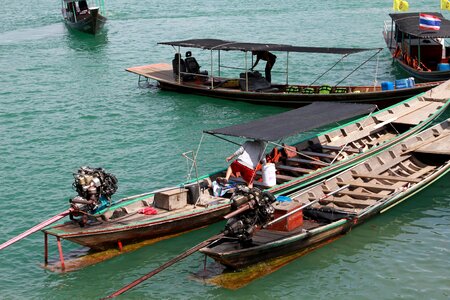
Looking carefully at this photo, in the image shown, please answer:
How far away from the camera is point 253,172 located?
563 inches

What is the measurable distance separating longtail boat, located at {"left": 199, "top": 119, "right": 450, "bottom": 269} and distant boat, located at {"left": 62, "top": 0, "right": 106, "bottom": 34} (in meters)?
28.0

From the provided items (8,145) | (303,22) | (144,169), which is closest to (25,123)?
(8,145)

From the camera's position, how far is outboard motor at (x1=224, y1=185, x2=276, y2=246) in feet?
38.6

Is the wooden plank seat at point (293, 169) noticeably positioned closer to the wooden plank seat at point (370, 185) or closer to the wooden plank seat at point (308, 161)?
the wooden plank seat at point (308, 161)

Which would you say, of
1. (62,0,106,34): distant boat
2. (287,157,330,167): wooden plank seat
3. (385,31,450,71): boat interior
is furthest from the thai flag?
(62,0,106,34): distant boat

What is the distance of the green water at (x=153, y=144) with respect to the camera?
12367mm

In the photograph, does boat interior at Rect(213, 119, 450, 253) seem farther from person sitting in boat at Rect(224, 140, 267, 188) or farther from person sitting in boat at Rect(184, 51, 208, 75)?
person sitting in boat at Rect(184, 51, 208, 75)

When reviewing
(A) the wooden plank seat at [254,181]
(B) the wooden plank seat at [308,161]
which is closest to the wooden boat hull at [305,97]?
(B) the wooden plank seat at [308,161]

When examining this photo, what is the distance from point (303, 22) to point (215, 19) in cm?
594

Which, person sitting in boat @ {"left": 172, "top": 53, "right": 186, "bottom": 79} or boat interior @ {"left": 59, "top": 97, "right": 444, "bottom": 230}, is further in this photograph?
person sitting in boat @ {"left": 172, "top": 53, "right": 186, "bottom": 79}

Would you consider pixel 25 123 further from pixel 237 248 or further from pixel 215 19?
pixel 215 19

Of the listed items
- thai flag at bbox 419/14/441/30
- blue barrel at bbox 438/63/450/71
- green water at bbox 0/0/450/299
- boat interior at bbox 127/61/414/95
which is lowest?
green water at bbox 0/0/450/299

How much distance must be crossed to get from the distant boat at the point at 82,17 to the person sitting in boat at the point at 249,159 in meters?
29.4

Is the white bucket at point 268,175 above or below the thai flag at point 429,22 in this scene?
below
